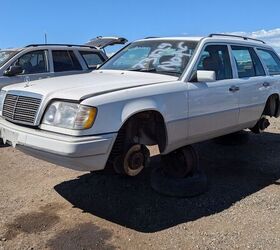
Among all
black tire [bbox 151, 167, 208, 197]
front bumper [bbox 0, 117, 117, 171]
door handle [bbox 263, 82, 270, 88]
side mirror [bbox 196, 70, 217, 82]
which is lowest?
black tire [bbox 151, 167, 208, 197]

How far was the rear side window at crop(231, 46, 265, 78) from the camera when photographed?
640 centimetres

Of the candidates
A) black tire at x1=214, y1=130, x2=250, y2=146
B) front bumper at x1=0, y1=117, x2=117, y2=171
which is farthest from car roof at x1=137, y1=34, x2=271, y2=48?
front bumper at x1=0, y1=117, x2=117, y2=171

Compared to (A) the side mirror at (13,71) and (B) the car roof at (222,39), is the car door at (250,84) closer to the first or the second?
(B) the car roof at (222,39)

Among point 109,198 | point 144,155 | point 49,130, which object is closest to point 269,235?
point 144,155

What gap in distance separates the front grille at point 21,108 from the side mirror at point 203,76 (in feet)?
6.14

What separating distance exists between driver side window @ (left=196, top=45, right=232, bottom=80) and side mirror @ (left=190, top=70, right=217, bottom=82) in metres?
0.26

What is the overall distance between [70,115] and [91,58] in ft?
21.3

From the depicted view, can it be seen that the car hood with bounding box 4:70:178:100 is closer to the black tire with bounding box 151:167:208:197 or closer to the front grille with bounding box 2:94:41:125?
the front grille with bounding box 2:94:41:125

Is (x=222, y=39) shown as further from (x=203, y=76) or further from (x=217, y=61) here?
(x=203, y=76)

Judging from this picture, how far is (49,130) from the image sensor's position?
436 cm

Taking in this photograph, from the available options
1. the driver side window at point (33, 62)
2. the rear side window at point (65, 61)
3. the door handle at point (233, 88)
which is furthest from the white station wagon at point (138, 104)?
the rear side window at point (65, 61)

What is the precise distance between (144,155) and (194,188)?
0.88 meters

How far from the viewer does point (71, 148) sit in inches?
162

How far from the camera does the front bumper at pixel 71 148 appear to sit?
4137 mm
